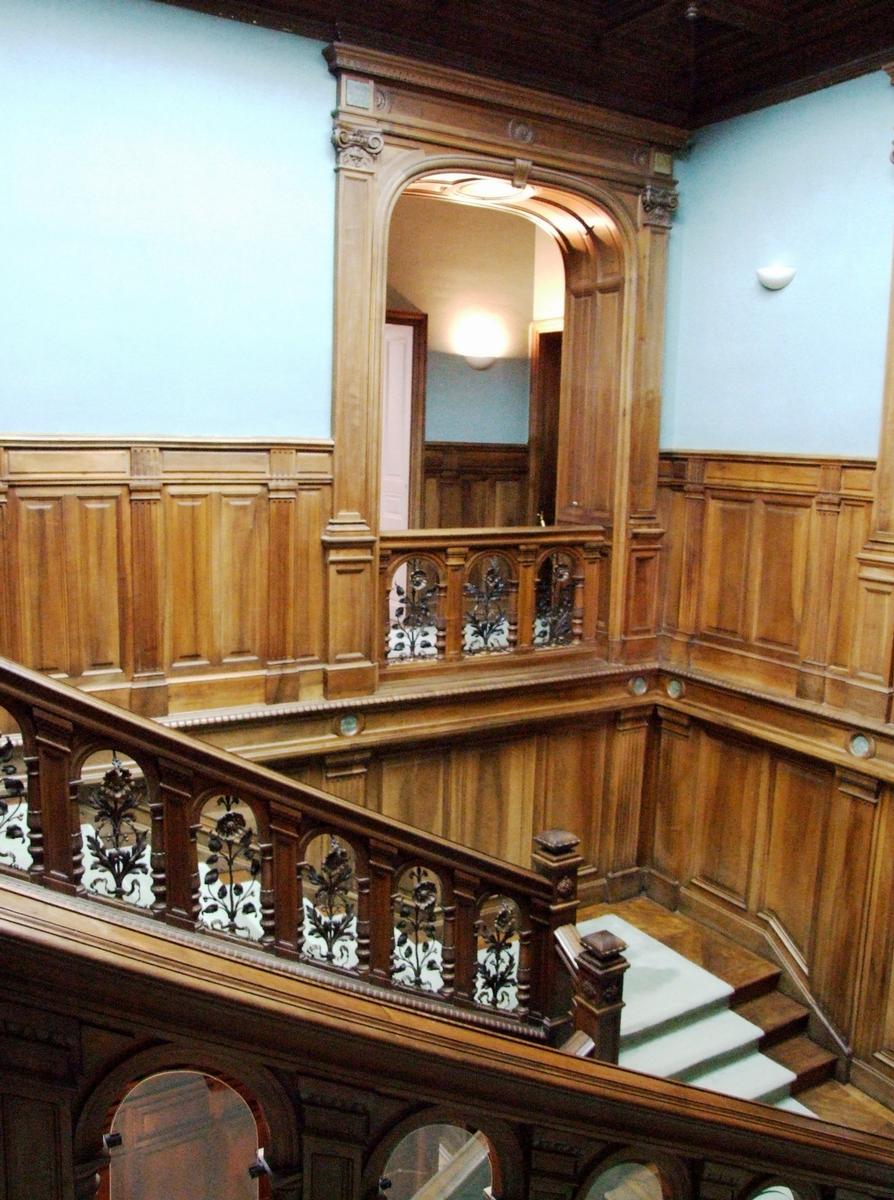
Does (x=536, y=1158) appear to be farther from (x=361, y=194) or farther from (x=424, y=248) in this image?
(x=424, y=248)

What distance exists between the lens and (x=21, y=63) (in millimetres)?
4410

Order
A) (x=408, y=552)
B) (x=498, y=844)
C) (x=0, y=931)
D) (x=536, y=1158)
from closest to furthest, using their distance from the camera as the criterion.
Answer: (x=0, y=931)
(x=536, y=1158)
(x=408, y=552)
(x=498, y=844)

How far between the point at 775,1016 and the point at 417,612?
9.82 feet

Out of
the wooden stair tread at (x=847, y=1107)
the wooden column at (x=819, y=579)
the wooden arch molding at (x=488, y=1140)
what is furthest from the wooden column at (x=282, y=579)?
the wooden arch molding at (x=488, y=1140)

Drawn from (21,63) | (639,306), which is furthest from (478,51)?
(21,63)

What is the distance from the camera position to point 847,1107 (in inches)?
214

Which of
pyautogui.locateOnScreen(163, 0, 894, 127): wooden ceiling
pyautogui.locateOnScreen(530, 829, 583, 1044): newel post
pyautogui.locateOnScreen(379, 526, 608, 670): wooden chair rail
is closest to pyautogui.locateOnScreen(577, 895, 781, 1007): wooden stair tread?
pyautogui.locateOnScreen(379, 526, 608, 670): wooden chair rail

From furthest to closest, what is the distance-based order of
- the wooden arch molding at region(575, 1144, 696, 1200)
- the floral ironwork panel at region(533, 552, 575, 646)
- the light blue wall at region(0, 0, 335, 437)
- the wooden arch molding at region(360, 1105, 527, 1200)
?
A: the floral ironwork panel at region(533, 552, 575, 646)
the light blue wall at region(0, 0, 335, 437)
the wooden arch molding at region(575, 1144, 696, 1200)
the wooden arch molding at region(360, 1105, 527, 1200)

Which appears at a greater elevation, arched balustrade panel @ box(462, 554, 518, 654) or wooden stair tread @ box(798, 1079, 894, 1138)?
arched balustrade panel @ box(462, 554, 518, 654)

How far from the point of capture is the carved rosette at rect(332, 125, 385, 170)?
204 inches

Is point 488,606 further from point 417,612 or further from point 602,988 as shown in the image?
point 602,988

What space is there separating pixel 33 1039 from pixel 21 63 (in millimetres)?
4615

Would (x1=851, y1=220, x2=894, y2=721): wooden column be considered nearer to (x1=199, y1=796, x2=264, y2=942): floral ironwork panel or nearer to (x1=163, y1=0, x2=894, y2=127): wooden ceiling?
(x1=163, y1=0, x2=894, y2=127): wooden ceiling

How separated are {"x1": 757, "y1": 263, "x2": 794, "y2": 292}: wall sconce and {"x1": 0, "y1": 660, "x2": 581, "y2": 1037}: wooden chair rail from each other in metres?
3.42
